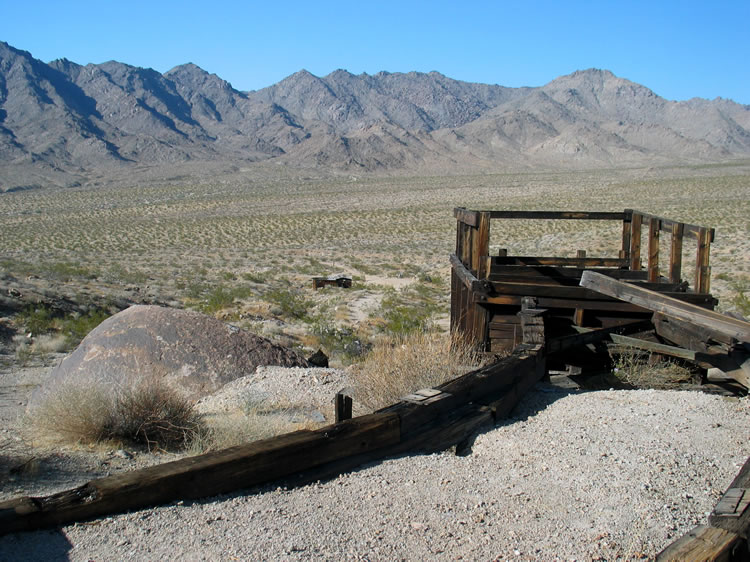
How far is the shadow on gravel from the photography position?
9.39 ft

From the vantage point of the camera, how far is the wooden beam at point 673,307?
14.4 ft

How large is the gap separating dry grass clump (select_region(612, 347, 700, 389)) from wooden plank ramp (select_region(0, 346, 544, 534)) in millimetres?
1688

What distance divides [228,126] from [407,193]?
430ft

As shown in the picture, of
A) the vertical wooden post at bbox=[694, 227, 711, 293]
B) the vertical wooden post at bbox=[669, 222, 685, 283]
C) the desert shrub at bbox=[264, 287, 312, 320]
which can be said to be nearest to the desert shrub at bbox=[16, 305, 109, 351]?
the desert shrub at bbox=[264, 287, 312, 320]

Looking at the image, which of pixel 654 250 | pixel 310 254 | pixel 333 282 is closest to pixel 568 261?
pixel 654 250

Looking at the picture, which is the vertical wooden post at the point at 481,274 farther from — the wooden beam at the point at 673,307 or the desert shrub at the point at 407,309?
the desert shrub at the point at 407,309

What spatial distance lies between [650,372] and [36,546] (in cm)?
521

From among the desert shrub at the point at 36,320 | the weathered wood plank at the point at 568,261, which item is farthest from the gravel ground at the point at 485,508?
the desert shrub at the point at 36,320

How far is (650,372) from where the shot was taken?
631 cm

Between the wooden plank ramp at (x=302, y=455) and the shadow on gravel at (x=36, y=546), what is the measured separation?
0.04 meters

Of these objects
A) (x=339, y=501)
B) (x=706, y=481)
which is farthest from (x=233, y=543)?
(x=706, y=481)

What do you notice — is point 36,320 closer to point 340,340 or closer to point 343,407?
point 340,340

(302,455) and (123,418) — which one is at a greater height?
(302,455)

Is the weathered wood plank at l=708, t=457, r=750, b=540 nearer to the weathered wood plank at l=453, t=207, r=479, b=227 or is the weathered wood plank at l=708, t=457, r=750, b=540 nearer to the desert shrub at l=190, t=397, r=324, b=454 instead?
the desert shrub at l=190, t=397, r=324, b=454
